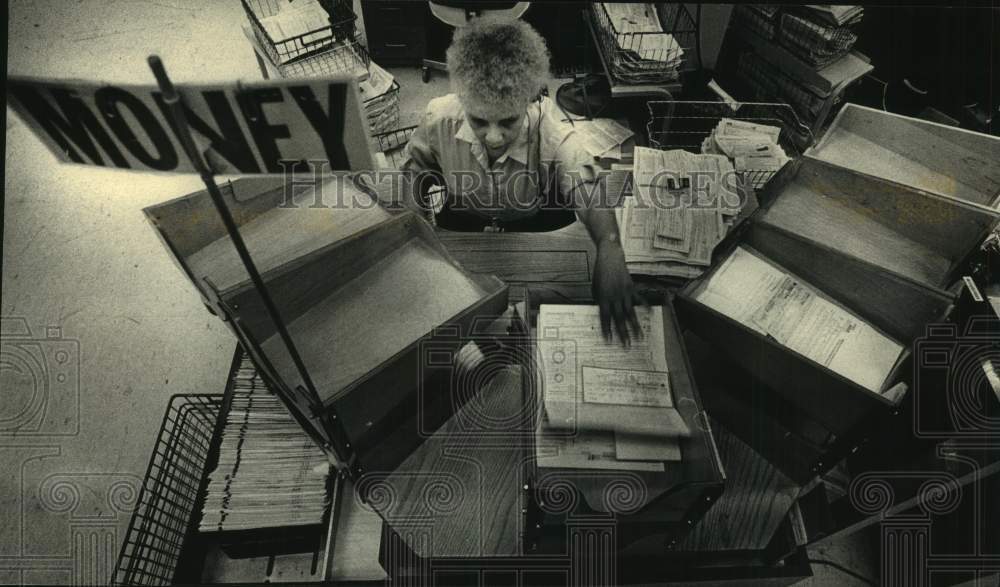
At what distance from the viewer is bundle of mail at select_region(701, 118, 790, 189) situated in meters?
2.61

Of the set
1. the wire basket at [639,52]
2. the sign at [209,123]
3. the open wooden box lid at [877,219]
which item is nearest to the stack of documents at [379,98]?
the wire basket at [639,52]

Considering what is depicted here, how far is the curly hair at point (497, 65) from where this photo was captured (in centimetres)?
186

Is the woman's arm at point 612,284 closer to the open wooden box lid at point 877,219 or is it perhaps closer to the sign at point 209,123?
the open wooden box lid at point 877,219

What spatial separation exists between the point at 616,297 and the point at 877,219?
101cm

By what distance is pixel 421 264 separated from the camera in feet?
5.09

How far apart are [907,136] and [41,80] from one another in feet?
8.13

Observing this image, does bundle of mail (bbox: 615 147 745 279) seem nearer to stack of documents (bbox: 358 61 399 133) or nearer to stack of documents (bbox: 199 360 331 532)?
stack of documents (bbox: 199 360 331 532)

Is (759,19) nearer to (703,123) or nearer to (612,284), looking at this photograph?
(703,123)

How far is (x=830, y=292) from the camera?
1694 mm

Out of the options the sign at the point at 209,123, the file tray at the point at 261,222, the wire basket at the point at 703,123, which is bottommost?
the wire basket at the point at 703,123

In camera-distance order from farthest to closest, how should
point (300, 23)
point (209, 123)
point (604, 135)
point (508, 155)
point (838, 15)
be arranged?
point (604, 135) < point (300, 23) < point (838, 15) < point (508, 155) < point (209, 123)

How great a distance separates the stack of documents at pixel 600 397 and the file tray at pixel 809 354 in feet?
0.80

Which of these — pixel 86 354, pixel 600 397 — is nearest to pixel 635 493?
pixel 600 397

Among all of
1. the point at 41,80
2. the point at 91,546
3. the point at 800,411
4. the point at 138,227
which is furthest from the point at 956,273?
the point at 138,227
